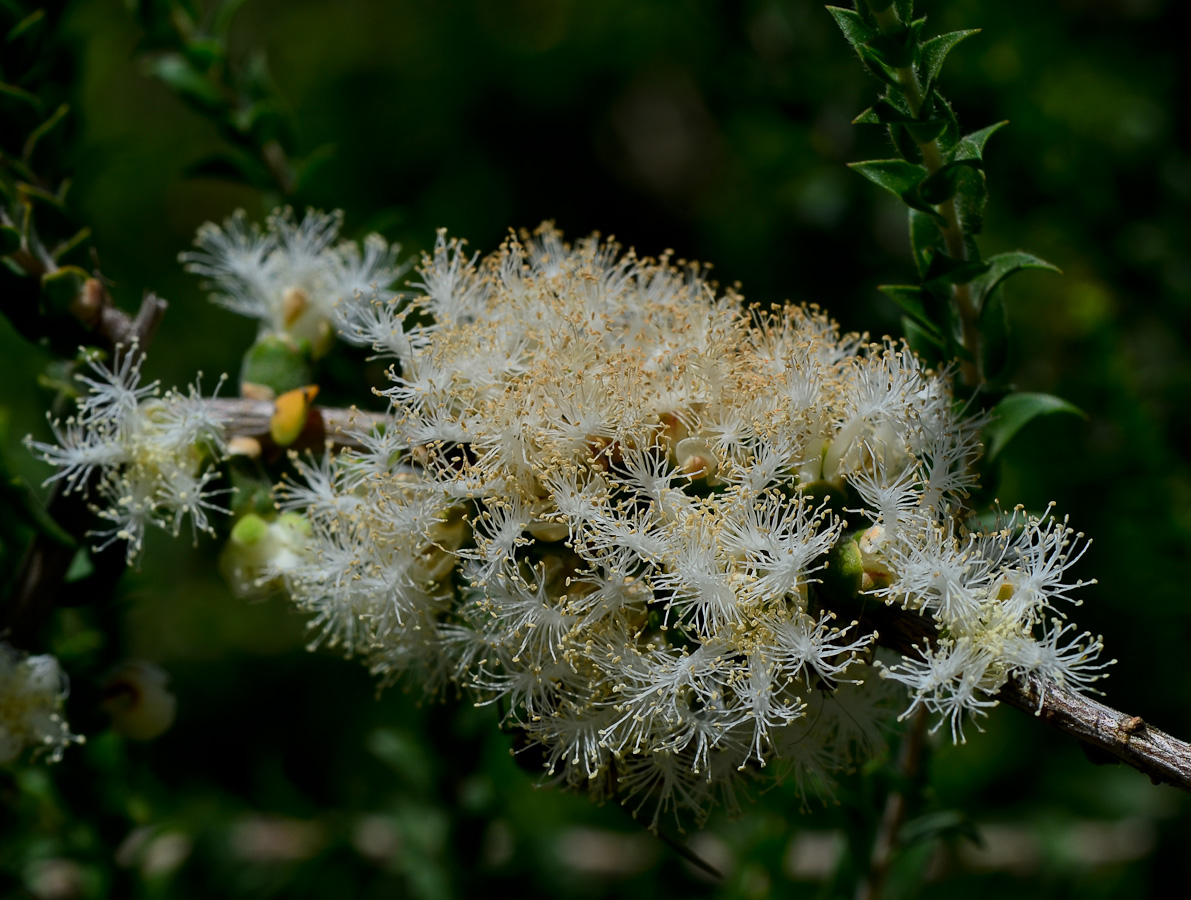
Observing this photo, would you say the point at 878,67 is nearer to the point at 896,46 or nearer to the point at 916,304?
the point at 896,46

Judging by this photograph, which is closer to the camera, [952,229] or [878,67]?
[878,67]

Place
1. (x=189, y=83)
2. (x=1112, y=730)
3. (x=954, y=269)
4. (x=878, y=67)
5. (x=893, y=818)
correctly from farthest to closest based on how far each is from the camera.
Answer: (x=189, y=83) < (x=893, y=818) < (x=954, y=269) < (x=878, y=67) < (x=1112, y=730)

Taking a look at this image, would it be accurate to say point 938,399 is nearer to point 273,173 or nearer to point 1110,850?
point 273,173

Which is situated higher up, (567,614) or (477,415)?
(477,415)

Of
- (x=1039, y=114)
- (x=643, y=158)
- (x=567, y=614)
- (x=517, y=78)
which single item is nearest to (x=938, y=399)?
(x=567, y=614)

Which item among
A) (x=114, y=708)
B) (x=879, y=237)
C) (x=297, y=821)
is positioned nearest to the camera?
(x=114, y=708)

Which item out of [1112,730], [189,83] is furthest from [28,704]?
[1112,730]
